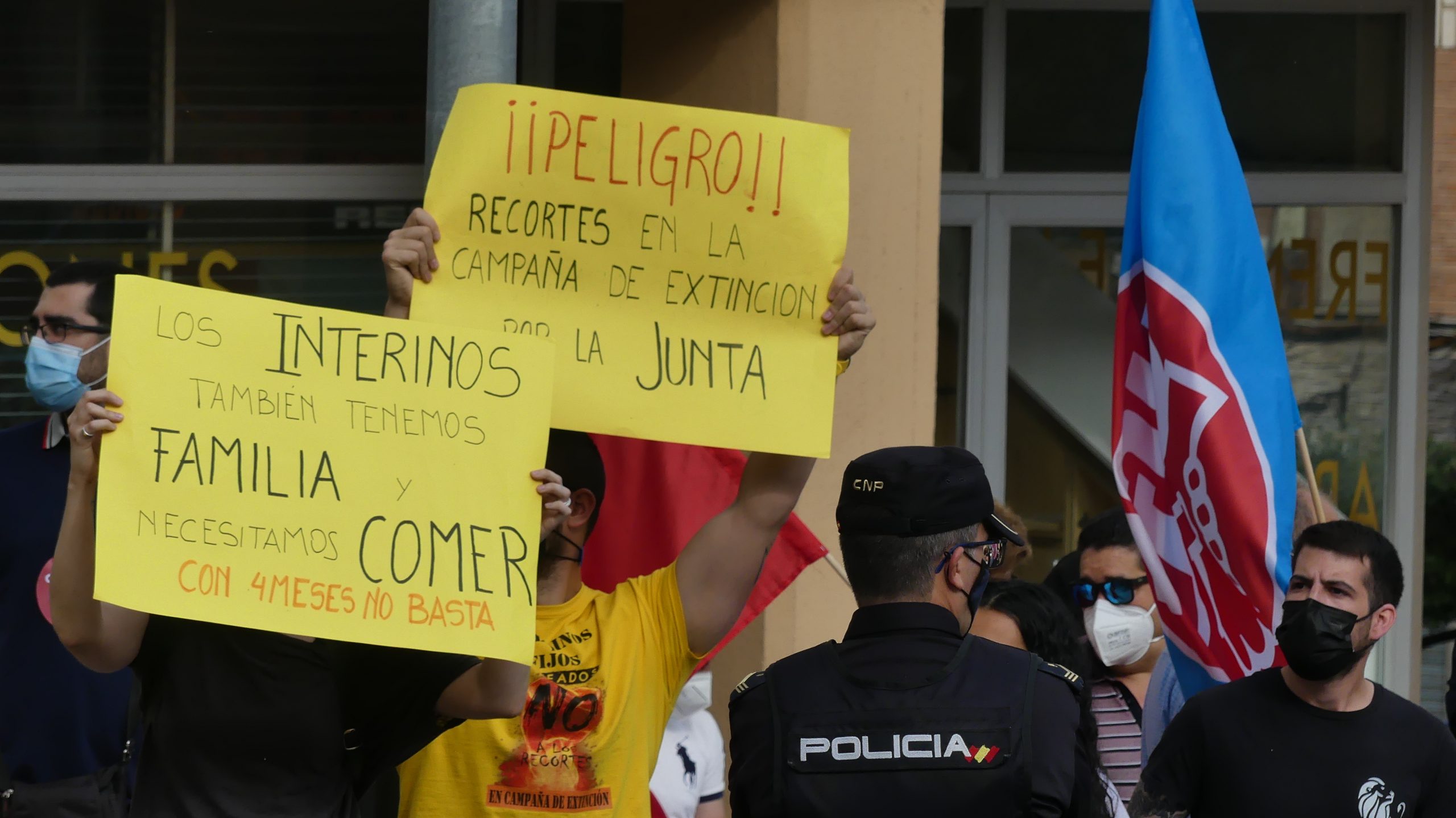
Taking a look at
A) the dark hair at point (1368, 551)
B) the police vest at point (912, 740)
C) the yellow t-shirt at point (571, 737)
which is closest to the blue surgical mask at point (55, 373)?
the yellow t-shirt at point (571, 737)

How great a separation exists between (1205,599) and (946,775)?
5.47 ft

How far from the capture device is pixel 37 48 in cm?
650

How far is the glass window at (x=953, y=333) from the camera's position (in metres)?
7.13

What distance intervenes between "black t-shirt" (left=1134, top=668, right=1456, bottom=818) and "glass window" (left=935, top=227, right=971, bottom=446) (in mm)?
3663

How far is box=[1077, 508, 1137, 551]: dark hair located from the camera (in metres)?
4.79

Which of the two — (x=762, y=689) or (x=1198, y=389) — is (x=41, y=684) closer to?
(x=762, y=689)

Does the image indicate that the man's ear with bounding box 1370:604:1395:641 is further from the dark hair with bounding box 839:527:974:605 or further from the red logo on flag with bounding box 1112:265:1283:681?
the dark hair with bounding box 839:527:974:605

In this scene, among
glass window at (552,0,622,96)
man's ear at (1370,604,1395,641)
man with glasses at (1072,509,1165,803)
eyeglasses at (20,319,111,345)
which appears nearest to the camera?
man's ear at (1370,604,1395,641)

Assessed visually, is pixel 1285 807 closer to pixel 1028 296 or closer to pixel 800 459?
pixel 800 459

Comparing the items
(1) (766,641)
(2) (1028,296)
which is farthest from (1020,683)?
(2) (1028,296)

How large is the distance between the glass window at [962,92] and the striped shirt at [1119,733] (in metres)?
3.02

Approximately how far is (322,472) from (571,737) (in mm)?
702

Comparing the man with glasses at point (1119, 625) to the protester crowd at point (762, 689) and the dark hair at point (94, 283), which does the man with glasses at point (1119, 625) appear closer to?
→ the protester crowd at point (762, 689)

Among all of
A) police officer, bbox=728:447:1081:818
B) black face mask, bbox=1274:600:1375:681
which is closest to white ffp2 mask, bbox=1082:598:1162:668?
black face mask, bbox=1274:600:1375:681
